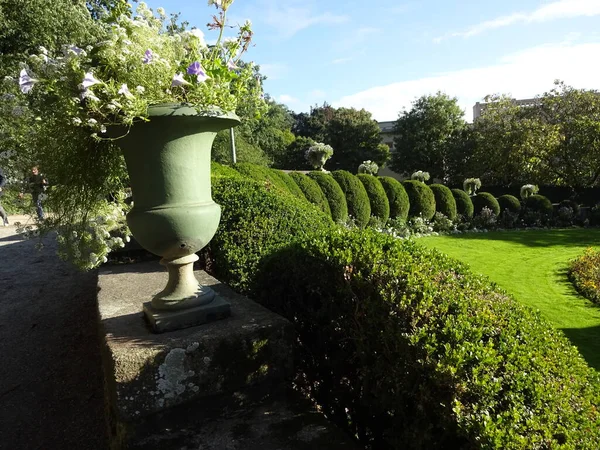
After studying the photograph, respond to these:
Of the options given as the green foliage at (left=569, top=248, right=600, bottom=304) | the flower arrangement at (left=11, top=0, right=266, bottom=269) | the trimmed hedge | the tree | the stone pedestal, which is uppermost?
the tree

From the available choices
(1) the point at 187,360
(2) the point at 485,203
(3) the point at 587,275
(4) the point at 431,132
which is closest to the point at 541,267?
(3) the point at 587,275

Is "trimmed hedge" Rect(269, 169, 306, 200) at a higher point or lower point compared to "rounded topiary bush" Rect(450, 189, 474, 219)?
higher

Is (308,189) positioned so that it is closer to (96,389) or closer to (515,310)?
(96,389)

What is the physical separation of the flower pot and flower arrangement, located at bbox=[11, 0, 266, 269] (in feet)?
0.22

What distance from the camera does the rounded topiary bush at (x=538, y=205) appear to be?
1485 centimetres

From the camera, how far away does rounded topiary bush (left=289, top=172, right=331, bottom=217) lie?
32.1ft

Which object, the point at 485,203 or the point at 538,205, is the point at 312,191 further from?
the point at 538,205

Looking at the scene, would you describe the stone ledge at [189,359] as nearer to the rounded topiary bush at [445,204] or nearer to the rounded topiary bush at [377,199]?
the rounded topiary bush at [377,199]

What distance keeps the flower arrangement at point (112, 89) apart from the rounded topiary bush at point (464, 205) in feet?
41.9

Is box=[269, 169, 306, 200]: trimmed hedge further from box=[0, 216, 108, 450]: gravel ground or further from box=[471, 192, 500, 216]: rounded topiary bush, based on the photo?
box=[471, 192, 500, 216]: rounded topiary bush

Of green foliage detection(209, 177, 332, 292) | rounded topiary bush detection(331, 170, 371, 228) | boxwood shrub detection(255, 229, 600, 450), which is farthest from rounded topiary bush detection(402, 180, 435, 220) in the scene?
boxwood shrub detection(255, 229, 600, 450)

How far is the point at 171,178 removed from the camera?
2012 millimetres

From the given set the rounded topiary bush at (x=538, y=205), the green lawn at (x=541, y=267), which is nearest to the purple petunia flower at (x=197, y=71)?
the green lawn at (x=541, y=267)

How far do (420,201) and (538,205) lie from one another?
5639 millimetres
